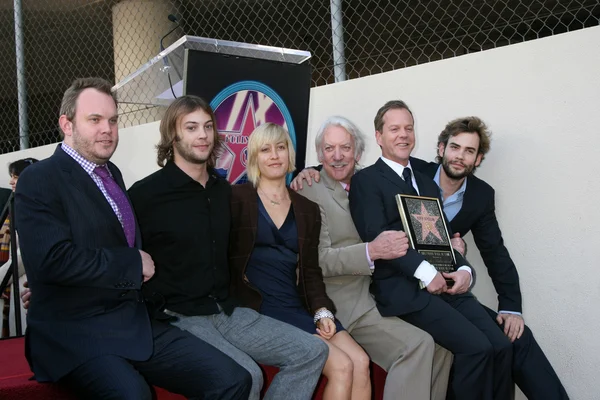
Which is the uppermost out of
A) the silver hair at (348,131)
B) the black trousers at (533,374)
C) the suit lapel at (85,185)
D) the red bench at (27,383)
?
the silver hair at (348,131)

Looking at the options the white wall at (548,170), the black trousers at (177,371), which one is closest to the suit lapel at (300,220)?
the black trousers at (177,371)

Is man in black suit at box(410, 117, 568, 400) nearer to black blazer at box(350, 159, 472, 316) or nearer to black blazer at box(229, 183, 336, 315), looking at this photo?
black blazer at box(350, 159, 472, 316)

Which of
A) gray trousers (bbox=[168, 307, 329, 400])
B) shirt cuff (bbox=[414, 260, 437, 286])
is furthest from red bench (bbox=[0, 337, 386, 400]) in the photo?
shirt cuff (bbox=[414, 260, 437, 286])

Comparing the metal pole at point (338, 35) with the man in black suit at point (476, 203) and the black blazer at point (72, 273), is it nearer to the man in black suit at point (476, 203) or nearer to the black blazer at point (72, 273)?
the man in black suit at point (476, 203)

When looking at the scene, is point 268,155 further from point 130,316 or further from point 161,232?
point 130,316

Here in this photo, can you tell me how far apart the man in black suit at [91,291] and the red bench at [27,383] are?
0.29 ft

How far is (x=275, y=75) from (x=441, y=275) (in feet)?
4.48

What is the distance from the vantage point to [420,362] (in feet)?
9.34

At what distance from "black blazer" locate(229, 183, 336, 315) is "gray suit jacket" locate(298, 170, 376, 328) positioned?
0.27ft

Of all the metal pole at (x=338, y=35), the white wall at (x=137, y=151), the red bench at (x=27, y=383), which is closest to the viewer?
the red bench at (x=27, y=383)

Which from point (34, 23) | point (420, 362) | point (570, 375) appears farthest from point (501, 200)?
point (34, 23)

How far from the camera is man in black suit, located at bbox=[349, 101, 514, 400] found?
116 inches

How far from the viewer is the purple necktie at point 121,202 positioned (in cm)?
243

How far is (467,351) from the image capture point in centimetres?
292
